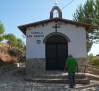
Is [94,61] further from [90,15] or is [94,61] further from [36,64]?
[36,64]

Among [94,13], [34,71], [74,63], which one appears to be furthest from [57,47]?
[94,13]

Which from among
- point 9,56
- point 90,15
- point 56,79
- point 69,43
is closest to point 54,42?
point 69,43

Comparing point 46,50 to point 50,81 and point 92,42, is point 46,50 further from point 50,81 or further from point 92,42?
point 92,42

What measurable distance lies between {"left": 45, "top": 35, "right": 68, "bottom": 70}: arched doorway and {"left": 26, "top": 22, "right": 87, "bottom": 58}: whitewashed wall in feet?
1.41

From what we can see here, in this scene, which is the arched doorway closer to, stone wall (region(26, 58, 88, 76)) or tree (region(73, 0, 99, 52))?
stone wall (region(26, 58, 88, 76))

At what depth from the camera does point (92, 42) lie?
15.8 metres

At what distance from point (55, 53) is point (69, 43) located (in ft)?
4.49

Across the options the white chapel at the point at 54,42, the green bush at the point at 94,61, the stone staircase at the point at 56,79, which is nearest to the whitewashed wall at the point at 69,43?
the white chapel at the point at 54,42

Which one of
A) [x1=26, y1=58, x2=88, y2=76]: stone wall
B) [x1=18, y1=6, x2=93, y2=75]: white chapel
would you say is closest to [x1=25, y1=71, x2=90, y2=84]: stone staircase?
[x1=26, y1=58, x2=88, y2=76]: stone wall

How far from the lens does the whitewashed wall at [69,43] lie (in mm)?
10219

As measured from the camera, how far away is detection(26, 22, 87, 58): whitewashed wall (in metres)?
10.2

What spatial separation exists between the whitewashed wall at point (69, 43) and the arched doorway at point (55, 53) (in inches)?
16.9

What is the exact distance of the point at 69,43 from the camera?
406 inches

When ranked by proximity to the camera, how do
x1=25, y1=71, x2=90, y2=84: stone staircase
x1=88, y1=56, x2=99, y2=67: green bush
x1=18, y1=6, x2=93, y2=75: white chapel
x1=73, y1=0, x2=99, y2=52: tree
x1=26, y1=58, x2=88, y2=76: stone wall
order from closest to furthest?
x1=25, y1=71, x2=90, y2=84: stone staircase → x1=26, y1=58, x2=88, y2=76: stone wall → x1=18, y1=6, x2=93, y2=75: white chapel → x1=73, y1=0, x2=99, y2=52: tree → x1=88, y1=56, x2=99, y2=67: green bush
